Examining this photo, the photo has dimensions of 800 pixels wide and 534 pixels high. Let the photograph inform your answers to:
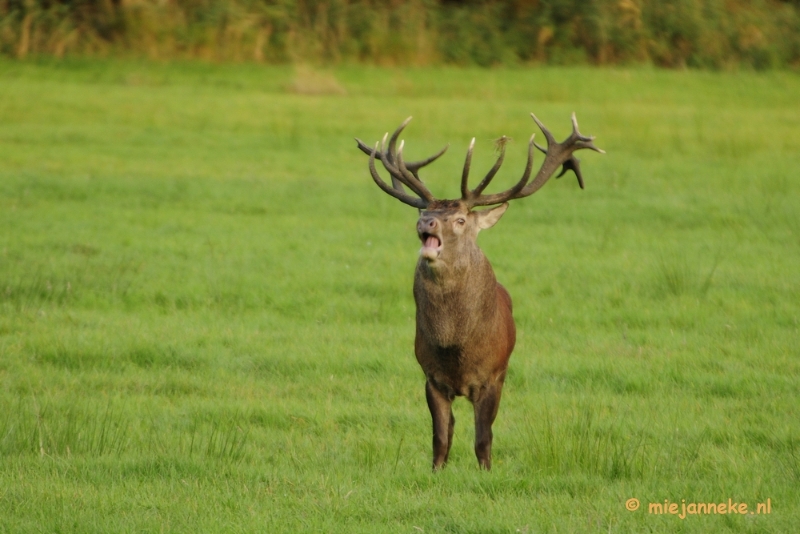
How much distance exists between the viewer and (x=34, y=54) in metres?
27.1

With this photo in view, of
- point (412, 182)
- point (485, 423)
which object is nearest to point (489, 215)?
point (412, 182)

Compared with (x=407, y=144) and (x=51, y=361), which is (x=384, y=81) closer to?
(x=407, y=144)

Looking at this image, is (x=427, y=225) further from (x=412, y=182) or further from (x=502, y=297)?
(x=502, y=297)

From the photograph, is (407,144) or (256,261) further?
(407,144)

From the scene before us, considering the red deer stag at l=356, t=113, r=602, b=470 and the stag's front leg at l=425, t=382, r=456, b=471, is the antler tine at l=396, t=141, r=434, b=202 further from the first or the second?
the stag's front leg at l=425, t=382, r=456, b=471

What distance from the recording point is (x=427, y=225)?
591 centimetres

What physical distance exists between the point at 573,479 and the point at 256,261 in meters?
6.18

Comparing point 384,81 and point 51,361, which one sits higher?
point 384,81

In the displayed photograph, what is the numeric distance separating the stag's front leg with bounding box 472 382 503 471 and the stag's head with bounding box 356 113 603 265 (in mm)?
811

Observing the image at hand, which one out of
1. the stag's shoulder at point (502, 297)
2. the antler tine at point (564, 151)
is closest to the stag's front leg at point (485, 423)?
the stag's shoulder at point (502, 297)

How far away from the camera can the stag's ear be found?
661cm

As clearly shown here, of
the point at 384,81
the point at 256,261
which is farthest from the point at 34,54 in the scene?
the point at 256,261

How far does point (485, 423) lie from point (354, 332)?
10.7 feet

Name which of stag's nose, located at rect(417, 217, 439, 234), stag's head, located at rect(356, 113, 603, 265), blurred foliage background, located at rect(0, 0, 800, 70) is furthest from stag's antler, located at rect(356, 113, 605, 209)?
blurred foliage background, located at rect(0, 0, 800, 70)
